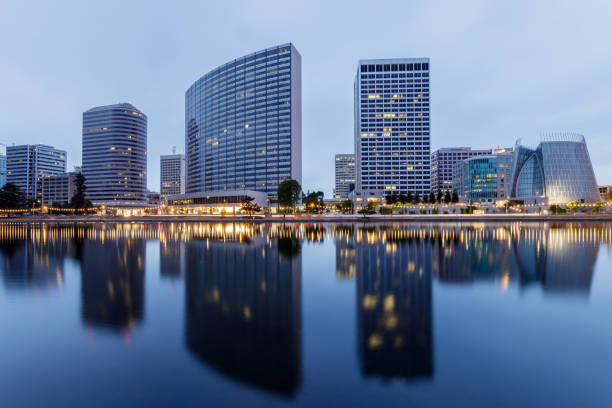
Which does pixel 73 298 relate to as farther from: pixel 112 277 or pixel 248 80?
pixel 248 80

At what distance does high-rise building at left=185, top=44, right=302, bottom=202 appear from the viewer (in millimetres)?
138625

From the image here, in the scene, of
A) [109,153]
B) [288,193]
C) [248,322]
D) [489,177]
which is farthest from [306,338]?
[109,153]

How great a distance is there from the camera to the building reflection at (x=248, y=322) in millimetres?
6062

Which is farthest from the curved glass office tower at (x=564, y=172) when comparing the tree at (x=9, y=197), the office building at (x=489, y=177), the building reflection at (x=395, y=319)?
the tree at (x=9, y=197)

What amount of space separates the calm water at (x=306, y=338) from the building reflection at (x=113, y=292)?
95 mm

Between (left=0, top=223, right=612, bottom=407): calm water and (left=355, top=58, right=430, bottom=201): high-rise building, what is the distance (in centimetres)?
14243

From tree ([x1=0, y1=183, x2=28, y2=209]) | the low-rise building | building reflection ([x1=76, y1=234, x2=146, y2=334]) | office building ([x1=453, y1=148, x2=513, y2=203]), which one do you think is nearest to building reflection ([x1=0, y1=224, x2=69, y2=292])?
building reflection ([x1=76, y1=234, x2=146, y2=334])

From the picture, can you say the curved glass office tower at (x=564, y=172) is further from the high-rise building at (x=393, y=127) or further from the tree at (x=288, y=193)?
the tree at (x=288, y=193)

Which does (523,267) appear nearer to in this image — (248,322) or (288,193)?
(248,322)

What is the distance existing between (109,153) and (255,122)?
108 m

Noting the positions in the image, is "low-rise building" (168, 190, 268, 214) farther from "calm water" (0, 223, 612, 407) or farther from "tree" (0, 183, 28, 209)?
"calm water" (0, 223, 612, 407)

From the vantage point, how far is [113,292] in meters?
12.1

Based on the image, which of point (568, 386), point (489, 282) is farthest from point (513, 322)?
point (489, 282)

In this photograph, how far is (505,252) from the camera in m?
22.4
